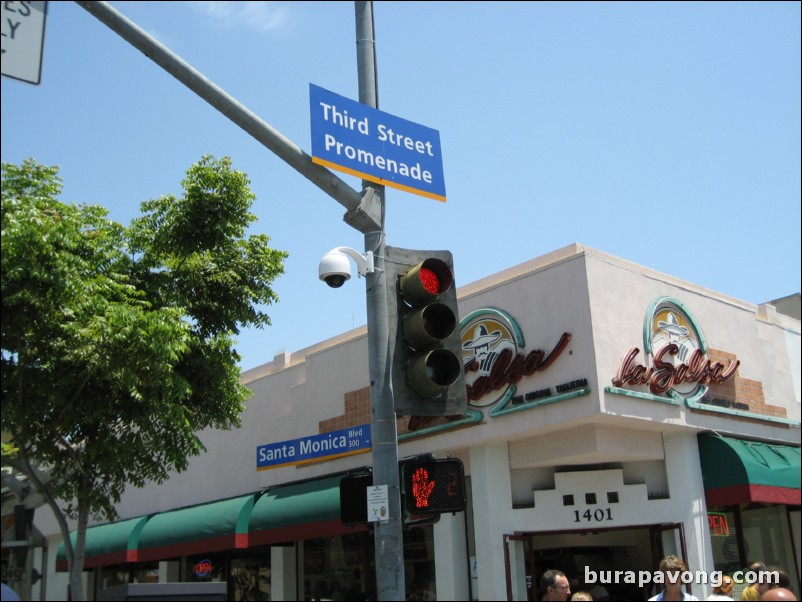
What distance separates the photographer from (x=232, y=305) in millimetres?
14305

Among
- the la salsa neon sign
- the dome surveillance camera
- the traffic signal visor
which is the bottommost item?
the traffic signal visor

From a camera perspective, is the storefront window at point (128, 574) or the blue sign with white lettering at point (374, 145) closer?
the blue sign with white lettering at point (374, 145)

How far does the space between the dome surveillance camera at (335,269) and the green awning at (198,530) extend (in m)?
14.1

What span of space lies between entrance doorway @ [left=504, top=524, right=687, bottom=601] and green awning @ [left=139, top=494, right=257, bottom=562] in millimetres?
6619

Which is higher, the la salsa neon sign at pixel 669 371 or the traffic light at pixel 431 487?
the la salsa neon sign at pixel 669 371

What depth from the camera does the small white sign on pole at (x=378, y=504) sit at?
6.61m

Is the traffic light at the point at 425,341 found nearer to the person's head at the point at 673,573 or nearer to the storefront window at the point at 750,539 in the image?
the person's head at the point at 673,573

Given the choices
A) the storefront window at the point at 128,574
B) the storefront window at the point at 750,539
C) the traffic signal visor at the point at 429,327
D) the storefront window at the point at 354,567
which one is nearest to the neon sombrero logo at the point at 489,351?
the storefront window at the point at 354,567

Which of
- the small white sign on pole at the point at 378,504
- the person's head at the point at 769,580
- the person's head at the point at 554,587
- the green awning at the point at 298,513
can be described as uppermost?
the green awning at the point at 298,513

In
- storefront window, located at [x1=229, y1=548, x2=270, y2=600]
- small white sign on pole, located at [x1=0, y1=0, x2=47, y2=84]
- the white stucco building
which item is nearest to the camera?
small white sign on pole, located at [x1=0, y1=0, x2=47, y2=84]

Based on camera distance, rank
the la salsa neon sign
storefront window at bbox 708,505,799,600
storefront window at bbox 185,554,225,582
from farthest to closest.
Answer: storefront window at bbox 185,554,225,582 → storefront window at bbox 708,505,799,600 → the la salsa neon sign

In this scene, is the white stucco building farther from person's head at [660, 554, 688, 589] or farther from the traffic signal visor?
the traffic signal visor

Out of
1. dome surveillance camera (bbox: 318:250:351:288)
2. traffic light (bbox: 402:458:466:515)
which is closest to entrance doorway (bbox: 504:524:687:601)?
traffic light (bbox: 402:458:466:515)

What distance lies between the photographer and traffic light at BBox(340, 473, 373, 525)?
693 centimetres
